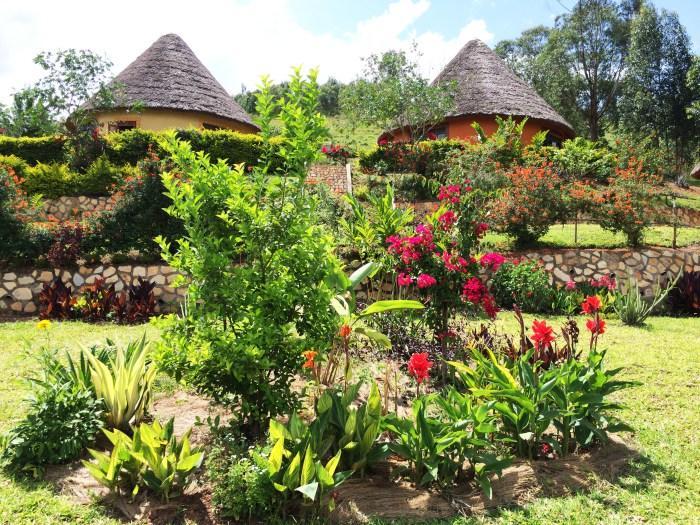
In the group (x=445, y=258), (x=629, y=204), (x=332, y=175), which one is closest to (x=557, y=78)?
(x=332, y=175)

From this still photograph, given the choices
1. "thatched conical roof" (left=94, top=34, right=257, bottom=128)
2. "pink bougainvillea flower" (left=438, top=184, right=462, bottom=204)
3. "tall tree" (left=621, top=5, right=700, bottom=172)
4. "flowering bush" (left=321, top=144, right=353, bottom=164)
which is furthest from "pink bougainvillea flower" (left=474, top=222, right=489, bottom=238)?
"tall tree" (left=621, top=5, right=700, bottom=172)

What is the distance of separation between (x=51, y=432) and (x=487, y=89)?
21.6 meters

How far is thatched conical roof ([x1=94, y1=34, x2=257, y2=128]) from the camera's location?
19.6 metres

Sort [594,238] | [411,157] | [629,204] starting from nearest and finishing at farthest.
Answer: [629,204] → [594,238] → [411,157]

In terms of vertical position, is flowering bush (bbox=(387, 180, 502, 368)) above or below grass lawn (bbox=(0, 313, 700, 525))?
above

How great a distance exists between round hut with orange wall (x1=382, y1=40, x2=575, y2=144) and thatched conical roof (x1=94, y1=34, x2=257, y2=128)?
7586mm

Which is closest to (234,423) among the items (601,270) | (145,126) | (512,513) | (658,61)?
(512,513)

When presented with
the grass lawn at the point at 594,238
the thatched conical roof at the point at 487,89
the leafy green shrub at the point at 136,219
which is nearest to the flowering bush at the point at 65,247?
the leafy green shrub at the point at 136,219

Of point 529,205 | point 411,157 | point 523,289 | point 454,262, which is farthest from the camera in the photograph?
point 411,157

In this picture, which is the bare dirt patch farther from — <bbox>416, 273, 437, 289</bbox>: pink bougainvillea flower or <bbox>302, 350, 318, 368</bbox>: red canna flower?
<bbox>416, 273, 437, 289</bbox>: pink bougainvillea flower

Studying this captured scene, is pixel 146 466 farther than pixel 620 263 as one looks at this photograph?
No

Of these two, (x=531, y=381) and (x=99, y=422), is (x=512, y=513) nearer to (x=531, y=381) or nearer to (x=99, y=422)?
(x=531, y=381)

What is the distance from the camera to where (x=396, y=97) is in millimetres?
17750

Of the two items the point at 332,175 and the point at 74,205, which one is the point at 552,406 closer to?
the point at 332,175
